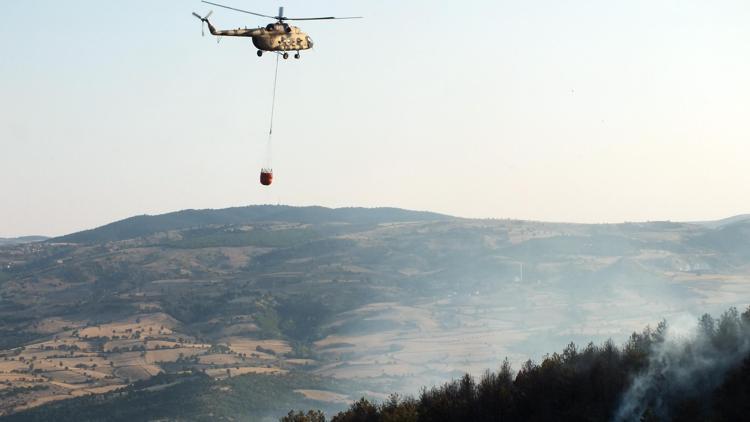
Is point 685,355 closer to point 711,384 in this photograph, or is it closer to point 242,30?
point 711,384

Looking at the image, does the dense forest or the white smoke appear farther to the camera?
the white smoke

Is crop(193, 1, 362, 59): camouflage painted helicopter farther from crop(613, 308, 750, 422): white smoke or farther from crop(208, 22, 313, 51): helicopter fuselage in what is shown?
crop(613, 308, 750, 422): white smoke

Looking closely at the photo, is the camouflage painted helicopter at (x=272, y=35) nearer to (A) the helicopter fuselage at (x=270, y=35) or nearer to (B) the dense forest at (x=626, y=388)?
(A) the helicopter fuselage at (x=270, y=35)

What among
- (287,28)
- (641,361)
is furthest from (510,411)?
(287,28)

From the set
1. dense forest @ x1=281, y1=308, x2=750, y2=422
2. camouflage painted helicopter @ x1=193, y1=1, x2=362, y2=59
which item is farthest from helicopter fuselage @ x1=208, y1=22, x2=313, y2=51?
dense forest @ x1=281, y1=308, x2=750, y2=422

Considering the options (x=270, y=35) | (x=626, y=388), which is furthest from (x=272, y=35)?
(x=626, y=388)

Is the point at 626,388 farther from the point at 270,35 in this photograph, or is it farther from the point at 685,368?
the point at 270,35
